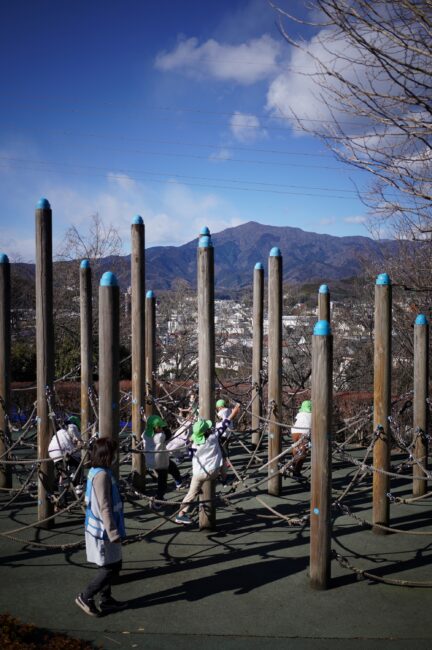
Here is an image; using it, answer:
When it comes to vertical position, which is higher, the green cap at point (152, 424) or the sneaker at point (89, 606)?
the green cap at point (152, 424)

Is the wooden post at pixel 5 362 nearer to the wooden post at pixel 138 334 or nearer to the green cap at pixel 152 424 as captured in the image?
the wooden post at pixel 138 334

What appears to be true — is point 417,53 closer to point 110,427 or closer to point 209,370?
point 209,370

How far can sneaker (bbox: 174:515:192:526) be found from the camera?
6975 millimetres

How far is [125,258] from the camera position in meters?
26.0

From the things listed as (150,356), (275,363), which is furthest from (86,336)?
(275,363)

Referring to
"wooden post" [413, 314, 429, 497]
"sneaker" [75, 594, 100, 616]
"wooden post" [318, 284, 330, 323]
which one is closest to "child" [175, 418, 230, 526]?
"sneaker" [75, 594, 100, 616]

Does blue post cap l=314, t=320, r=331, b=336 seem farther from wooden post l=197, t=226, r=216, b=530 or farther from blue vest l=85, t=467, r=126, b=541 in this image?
blue vest l=85, t=467, r=126, b=541

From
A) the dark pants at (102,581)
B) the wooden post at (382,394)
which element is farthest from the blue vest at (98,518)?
the wooden post at (382,394)

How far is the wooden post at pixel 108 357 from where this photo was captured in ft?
18.1

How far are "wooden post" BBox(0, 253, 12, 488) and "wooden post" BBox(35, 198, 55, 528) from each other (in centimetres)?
167

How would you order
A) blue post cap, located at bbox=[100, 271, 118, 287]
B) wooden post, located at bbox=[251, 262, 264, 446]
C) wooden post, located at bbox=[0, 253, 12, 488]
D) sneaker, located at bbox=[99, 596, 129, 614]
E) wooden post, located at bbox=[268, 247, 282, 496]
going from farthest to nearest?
wooden post, located at bbox=[251, 262, 264, 446] < wooden post, located at bbox=[0, 253, 12, 488] < wooden post, located at bbox=[268, 247, 282, 496] < blue post cap, located at bbox=[100, 271, 118, 287] < sneaker, located at bbox=[99, 596, 129, 614]

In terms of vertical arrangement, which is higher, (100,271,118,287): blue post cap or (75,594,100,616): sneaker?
(100,271,118,287): blue post cap

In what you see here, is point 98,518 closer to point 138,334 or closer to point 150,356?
point 138,334

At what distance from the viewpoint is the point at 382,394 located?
684 cm
